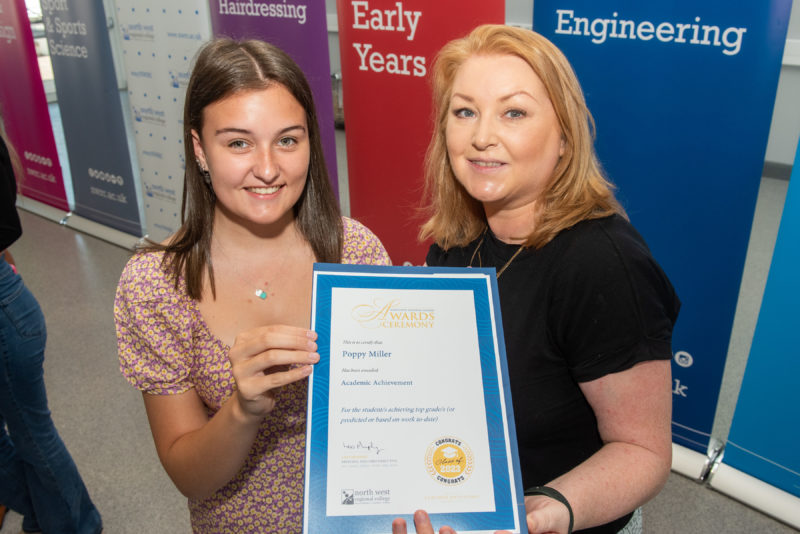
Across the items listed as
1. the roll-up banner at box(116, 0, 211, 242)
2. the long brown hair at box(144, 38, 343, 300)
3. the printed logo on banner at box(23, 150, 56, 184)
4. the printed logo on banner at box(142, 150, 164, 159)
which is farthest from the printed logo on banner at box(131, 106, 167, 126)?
the long brown hair at box(144, 38, 343, 300)

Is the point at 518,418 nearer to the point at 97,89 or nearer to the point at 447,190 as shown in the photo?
the point at 447,190

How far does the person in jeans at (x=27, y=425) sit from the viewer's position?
1984 mm

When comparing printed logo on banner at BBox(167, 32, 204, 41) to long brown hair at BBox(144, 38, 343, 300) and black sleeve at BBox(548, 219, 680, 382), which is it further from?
black sleeve at BBox(548, 219, 680, 382)

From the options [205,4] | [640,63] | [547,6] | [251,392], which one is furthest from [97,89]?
[251,392]

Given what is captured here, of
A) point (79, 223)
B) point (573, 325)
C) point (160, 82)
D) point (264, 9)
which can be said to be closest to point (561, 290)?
point (573, 325)

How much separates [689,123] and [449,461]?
176 cm

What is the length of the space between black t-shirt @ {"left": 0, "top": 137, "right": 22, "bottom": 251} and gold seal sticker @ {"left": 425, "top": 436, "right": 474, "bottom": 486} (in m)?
1.52

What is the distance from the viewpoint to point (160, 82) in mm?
4207

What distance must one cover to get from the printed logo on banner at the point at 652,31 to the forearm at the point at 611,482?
5.10 feet

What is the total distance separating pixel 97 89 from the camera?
15.8 ft

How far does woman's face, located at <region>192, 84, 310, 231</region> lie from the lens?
1236mm

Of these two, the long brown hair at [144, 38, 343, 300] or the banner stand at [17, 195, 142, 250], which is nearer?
the long brown hair at [144, 38, 343, 300]

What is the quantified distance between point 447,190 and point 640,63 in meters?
1.23

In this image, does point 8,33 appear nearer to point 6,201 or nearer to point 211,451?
point 6,201
